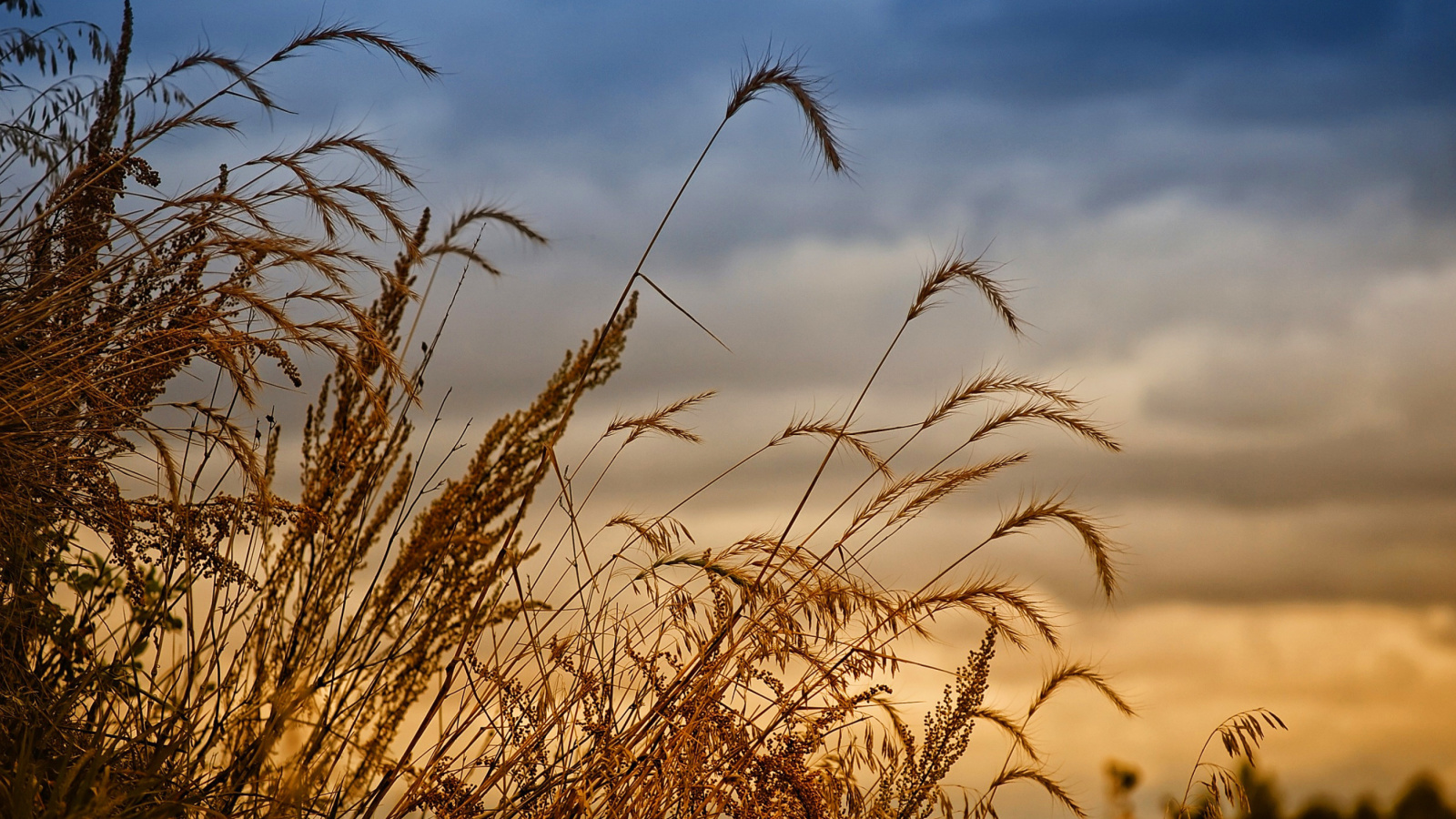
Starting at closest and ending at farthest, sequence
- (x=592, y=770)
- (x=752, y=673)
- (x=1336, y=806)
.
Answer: (x=592, y=770)
(x=752, y=673)
(x=1336, y=806)

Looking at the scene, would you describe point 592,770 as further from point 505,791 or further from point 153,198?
point 153,198

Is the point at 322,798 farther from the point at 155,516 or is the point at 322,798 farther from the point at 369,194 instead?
the point at 369,194

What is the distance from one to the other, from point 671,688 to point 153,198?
5.10 feet

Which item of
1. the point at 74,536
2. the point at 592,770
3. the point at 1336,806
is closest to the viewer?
the point at 592,770

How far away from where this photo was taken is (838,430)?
2.30 meters

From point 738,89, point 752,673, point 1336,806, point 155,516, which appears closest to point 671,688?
point 752,673

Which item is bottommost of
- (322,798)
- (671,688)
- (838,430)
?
(322,798)

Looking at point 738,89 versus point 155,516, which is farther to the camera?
point 738,89

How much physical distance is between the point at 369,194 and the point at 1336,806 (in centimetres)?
1099

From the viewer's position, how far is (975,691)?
222 centimetres

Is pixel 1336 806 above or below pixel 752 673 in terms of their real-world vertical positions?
above

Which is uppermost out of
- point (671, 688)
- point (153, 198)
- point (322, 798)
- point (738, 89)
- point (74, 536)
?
point (738, 89)

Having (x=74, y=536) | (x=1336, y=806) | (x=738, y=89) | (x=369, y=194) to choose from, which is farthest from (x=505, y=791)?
(x=1336, y=806)

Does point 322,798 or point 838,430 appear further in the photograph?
point 838,430
